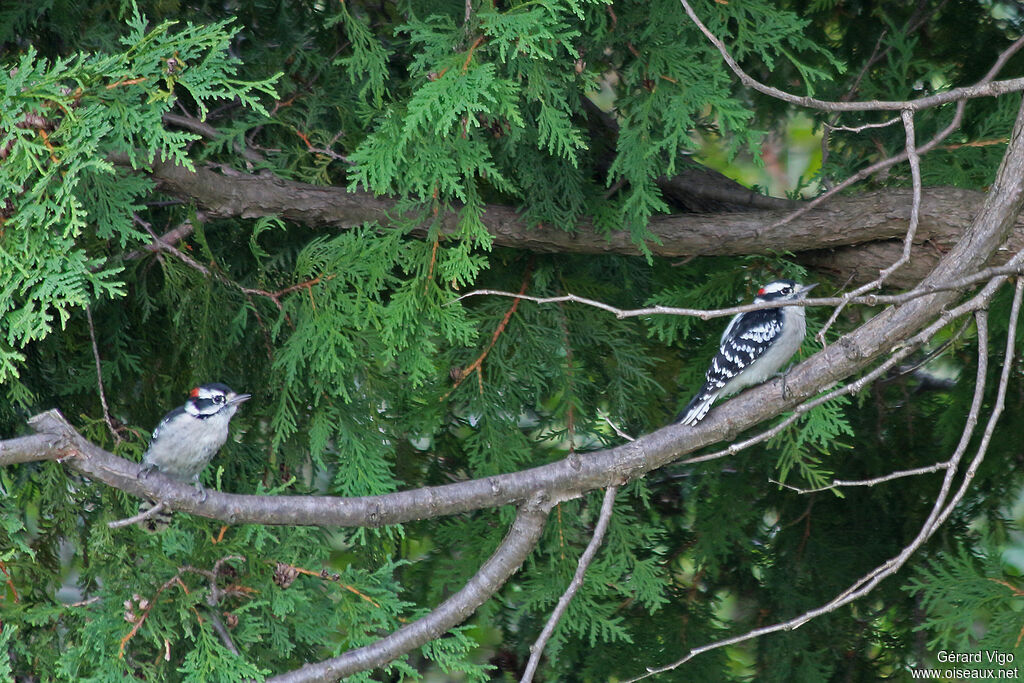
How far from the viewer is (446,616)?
325 cm

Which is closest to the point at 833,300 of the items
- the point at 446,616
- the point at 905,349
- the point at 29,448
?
the point at 905,349

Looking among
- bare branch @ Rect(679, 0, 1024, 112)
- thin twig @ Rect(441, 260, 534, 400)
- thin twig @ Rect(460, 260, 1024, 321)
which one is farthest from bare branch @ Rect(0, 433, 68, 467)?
Result: bare branch @ Rect(679, 0, 1024, 112)

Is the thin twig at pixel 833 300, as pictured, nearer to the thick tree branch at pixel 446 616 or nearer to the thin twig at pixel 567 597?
the thin twig at pixel 567 597

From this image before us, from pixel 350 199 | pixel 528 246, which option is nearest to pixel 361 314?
pixel 350 199

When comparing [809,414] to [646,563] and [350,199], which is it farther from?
[350,199]

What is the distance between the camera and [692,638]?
523 centimetres

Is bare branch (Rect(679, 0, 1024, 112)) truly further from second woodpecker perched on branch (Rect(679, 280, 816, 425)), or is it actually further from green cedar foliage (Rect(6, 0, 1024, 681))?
second woodpecker perched on branch (Rect(679, 280, 816, 425))

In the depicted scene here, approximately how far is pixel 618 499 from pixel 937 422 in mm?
1901

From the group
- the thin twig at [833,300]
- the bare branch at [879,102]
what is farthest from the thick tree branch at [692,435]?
the bare branch at [879,102]

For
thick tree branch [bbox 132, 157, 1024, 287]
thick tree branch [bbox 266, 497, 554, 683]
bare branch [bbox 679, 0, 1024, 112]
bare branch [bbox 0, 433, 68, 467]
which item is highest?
bare branch [bbox 679, 0, 1024, 112]

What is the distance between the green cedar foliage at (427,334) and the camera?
137 inches

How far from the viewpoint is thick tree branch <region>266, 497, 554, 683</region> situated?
321cm

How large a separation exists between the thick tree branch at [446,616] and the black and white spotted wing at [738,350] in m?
1.25

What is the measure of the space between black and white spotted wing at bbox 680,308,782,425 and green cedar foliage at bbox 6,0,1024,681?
0.20 metres
